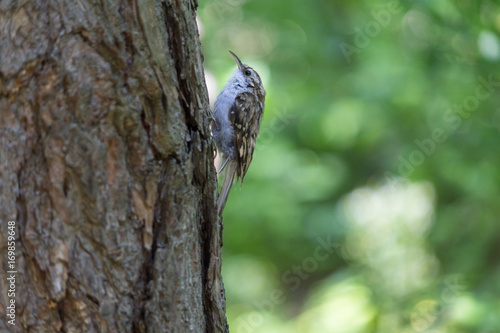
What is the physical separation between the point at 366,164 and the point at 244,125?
2.76 meters

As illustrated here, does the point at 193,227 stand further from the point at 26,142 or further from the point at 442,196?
the point at 442,196

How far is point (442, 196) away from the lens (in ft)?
15.3

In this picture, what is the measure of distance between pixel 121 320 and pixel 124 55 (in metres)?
0.69

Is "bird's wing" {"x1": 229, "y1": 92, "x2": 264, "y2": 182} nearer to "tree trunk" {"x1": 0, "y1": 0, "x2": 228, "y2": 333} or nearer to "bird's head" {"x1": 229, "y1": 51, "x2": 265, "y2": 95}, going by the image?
"bird's head" {"x1": 229, "y1": 51, "x2": 265, "y2": 95}

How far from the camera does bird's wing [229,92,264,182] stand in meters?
3.40

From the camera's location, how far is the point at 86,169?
49.6 inches

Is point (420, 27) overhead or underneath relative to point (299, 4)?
underneath

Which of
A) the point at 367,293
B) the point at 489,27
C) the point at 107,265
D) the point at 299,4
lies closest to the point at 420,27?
the point at 489,27

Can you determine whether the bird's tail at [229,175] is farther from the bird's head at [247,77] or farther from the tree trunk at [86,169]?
the tree trunk at [86,169]

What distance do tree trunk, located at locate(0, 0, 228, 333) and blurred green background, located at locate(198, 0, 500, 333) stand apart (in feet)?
7.49

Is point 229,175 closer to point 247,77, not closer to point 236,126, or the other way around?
point 236,126

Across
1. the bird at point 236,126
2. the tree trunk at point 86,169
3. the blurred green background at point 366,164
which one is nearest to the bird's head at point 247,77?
the bird at point 236,126

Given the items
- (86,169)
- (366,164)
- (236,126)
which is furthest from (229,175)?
(366,164)

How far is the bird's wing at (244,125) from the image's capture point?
340 centimetres
